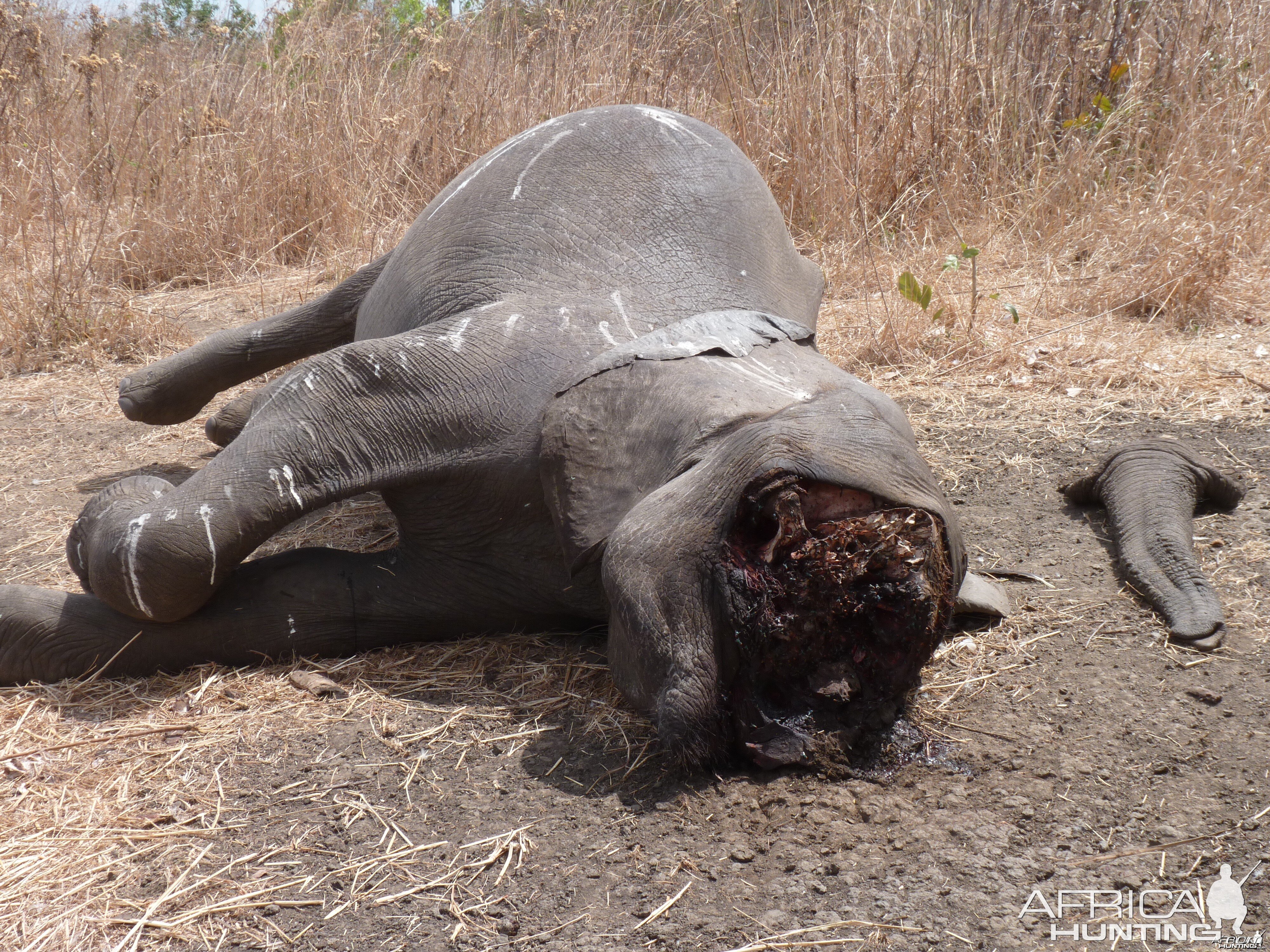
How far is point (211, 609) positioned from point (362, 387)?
Answer: 24.9 inches

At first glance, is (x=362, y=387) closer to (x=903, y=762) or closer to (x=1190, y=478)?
(x=903, y=762)

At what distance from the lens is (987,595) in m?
2.48

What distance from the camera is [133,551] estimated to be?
2336 mm

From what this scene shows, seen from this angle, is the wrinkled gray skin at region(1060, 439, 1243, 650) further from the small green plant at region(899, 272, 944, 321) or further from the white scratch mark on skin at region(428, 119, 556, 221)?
the white scratch mark on skin at region(428, 119, 556, 221)

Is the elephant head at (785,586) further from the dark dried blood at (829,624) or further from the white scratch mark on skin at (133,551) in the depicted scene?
the white scratch mark on skin at (133,551)

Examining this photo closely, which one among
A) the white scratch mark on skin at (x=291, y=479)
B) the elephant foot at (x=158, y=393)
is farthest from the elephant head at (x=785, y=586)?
the elephant foot at (x=158, y=393)

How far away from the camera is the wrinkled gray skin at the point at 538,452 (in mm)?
1830

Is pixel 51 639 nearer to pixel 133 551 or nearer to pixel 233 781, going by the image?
pixel 133 551

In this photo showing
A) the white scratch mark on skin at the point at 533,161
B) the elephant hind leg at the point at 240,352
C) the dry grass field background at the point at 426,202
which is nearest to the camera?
the dry grass field background at the point at 426,202

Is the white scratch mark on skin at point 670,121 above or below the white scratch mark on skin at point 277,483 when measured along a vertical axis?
above

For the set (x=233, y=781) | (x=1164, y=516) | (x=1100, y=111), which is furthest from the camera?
(x=1100, y=111)

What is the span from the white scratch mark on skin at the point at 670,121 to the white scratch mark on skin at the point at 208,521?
155 cm

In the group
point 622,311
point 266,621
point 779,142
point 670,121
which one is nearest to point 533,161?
point 670,121

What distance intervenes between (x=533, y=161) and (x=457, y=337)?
0.70 metres
